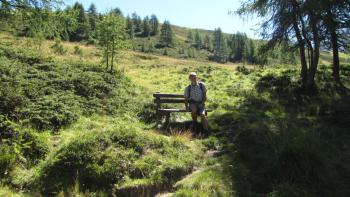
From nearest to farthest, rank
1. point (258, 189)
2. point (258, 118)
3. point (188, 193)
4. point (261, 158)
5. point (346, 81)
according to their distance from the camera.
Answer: point (188, 193)
point (258, 189)
point (261, 158)
point (258, 118)
point (346, 81)

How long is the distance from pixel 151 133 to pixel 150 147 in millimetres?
959

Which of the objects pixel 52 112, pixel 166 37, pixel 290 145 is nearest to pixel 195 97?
pixel 290 145

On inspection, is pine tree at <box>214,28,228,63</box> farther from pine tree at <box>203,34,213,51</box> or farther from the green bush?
the green bush

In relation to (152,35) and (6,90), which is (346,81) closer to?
(6,90)

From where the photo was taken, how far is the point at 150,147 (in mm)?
8023

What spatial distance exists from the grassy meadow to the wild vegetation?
27mm

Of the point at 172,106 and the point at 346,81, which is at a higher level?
the point at 346,81

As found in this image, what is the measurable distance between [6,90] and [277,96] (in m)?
11.9

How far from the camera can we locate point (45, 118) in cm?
988

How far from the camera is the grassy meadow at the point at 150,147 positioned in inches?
257

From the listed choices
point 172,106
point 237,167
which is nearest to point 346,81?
point 172,106

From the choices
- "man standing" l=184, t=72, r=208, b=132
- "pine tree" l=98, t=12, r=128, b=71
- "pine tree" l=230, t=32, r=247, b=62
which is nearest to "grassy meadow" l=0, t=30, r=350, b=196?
"man standing" l=184, t=72, r=208, b=132

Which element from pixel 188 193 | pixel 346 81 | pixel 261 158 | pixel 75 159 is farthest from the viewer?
pixel 346 81

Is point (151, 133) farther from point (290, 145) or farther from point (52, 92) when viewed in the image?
point (52, 92)
